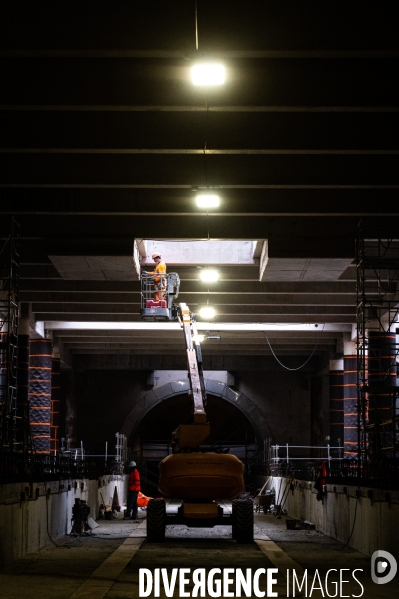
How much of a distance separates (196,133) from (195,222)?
5292 millimetres

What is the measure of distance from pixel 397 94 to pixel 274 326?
20.4 metres

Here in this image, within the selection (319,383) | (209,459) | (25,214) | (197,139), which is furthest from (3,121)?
(319,383)

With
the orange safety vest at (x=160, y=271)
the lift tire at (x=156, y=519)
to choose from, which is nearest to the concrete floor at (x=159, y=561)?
the lift tire at (x=156, y=519)

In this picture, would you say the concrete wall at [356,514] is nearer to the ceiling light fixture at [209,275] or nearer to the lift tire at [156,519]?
the lift tire at [156,519]

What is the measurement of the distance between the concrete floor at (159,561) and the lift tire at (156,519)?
0.29 meters

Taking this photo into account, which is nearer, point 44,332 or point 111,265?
point 111,265

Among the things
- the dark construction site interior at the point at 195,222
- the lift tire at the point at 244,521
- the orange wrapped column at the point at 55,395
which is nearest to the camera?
the dark construction site interior at the point at 195,222

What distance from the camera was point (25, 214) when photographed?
19.8 m

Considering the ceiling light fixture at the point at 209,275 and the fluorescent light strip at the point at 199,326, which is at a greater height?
the ceiling light fixture at the point at 209,275

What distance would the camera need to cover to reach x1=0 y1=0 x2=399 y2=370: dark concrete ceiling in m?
11.5

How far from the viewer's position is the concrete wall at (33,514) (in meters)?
14.6

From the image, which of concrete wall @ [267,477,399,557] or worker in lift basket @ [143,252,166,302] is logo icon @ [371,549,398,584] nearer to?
concrete wall @ [267,477,399,557]

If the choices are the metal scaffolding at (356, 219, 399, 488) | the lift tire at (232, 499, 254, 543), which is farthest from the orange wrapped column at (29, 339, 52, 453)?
the lift tire at (232, 499, 254, 543)

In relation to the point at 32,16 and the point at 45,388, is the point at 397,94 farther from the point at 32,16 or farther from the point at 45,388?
the point at 45,388
